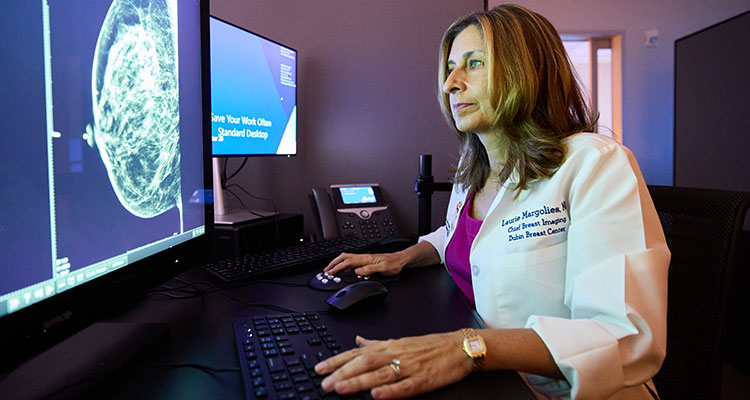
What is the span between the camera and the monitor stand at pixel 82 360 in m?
0.49

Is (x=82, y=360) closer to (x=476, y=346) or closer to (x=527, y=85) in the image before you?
(x=476, y=346)

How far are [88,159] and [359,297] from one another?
45 centimetres

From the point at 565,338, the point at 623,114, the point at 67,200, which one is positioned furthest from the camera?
the point at 623,114

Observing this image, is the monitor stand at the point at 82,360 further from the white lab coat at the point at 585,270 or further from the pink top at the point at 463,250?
the pink top at the point at 463,250

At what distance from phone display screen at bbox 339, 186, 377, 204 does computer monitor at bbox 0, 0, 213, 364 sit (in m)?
0.78

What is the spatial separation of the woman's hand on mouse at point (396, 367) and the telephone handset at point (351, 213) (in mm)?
938

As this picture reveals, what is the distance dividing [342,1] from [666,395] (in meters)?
1.57

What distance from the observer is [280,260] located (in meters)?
1.06

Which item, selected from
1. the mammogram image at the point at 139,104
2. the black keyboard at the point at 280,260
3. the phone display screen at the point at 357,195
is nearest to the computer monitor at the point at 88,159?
the mammogram image at the point at 139,104

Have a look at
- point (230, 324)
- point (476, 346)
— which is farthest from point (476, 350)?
point (230, 324)

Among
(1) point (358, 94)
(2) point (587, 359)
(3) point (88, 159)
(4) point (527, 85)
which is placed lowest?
(2) point (587, 359)

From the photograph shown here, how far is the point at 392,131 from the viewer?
1.74 metres

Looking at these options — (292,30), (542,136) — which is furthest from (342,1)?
(542,136)

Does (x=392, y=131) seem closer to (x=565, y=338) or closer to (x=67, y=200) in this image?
(x=565, y=338)
